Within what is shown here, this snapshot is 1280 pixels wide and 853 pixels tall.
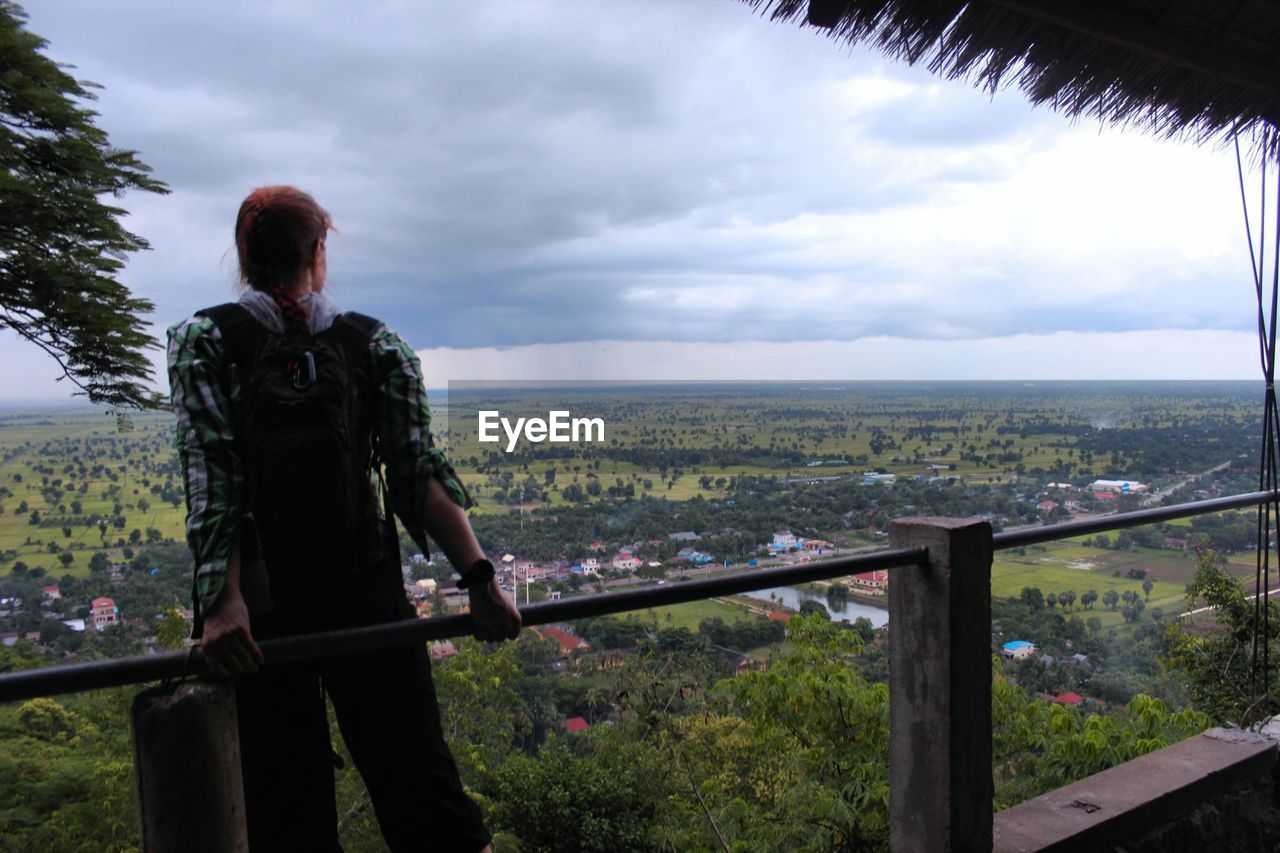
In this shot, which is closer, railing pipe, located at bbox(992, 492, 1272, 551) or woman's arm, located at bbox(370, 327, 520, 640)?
woman's arm, located at bbox(370, 327, 520, 640)

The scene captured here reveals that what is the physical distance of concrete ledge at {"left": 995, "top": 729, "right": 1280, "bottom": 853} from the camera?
247 cm

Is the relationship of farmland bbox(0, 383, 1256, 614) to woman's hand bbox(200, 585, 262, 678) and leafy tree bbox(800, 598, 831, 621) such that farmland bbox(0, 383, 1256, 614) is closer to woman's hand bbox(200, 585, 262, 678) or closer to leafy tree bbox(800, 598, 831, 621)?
woman's hand bbox(200, 585, 262, 678)

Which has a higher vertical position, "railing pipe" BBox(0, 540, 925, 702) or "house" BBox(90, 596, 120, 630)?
"railing pipe" BBox(0, 540, 925, 702)

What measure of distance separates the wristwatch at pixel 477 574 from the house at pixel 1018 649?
3233 mm

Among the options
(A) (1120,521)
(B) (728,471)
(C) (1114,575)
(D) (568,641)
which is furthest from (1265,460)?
(B) (728,471)

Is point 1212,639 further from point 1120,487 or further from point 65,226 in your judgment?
point 65,226

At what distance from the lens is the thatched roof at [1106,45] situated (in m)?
2.76

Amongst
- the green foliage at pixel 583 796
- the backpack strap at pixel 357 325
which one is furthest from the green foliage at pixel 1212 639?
the backpack strap at pixel 357 325

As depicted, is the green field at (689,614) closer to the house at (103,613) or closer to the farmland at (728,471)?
the farmland at (728,471)

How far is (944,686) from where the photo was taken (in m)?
2.22

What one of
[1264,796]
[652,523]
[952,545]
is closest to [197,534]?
[952,545]

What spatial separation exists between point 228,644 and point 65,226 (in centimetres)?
958

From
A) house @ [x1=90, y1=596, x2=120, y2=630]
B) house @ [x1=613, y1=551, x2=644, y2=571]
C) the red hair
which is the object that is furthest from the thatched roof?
house @ [x1=90, y1=596, x2=120, y2=630]

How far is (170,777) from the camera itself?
134 centimetres
